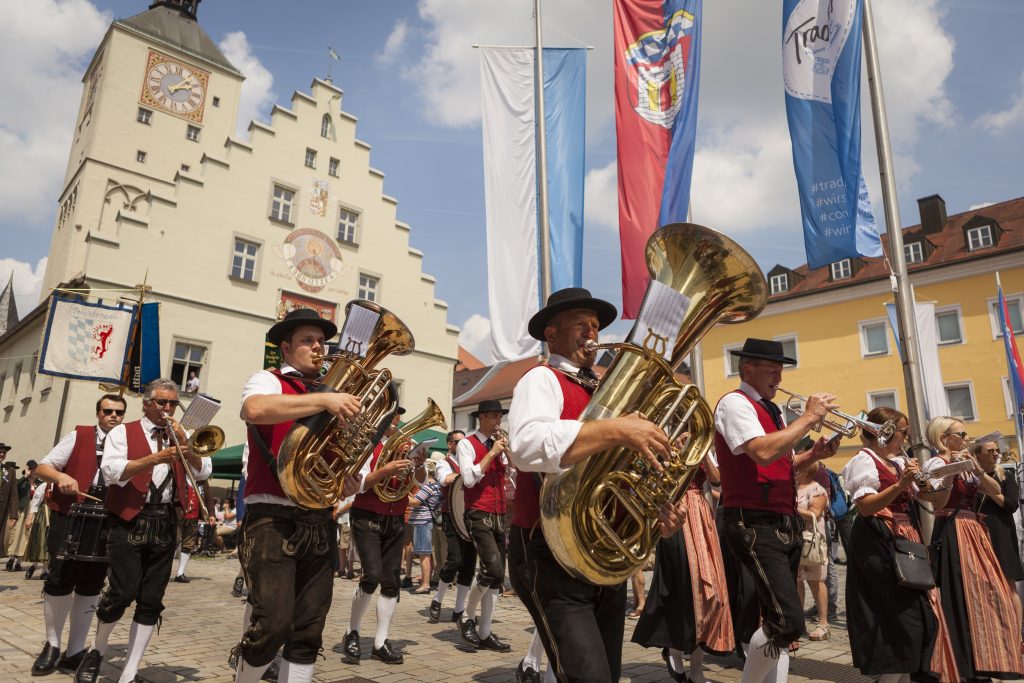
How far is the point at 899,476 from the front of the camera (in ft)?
15.7

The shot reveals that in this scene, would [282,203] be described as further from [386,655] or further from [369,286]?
[386,655]

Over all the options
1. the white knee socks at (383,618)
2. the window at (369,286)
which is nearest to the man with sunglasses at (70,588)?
the white knee socks at (383,618)

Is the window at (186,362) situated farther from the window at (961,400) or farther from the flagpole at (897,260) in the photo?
the window at (961,400)

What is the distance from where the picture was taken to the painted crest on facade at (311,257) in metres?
25.7

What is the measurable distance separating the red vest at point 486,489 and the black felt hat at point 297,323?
350cm

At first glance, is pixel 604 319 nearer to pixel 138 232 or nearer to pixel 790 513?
pixel 790 513

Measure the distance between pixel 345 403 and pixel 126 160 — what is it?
40855 millimetres

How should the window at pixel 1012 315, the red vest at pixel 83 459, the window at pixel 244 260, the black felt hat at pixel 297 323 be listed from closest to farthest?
the black felt hat at pixel 297 323, the red vest at pixel 83 459, the window at pixel 244 260, the window at pixel 1012 315

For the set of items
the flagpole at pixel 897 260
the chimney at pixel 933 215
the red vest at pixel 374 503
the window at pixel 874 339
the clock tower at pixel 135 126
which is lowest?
the red vest at pixel 374 503

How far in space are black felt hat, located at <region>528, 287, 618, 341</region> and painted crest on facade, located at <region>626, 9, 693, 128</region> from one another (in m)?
6.25

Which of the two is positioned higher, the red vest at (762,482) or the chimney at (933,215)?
the chimney at (933,215)

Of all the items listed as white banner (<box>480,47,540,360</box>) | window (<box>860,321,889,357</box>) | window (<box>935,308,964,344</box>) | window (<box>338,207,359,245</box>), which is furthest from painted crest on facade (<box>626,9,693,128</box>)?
window (<box>860,321,889,357</box>)

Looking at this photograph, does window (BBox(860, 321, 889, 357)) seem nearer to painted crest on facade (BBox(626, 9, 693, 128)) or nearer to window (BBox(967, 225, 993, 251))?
window (BBox(967, 225, 993, 251))

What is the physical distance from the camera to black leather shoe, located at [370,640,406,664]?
600cm
